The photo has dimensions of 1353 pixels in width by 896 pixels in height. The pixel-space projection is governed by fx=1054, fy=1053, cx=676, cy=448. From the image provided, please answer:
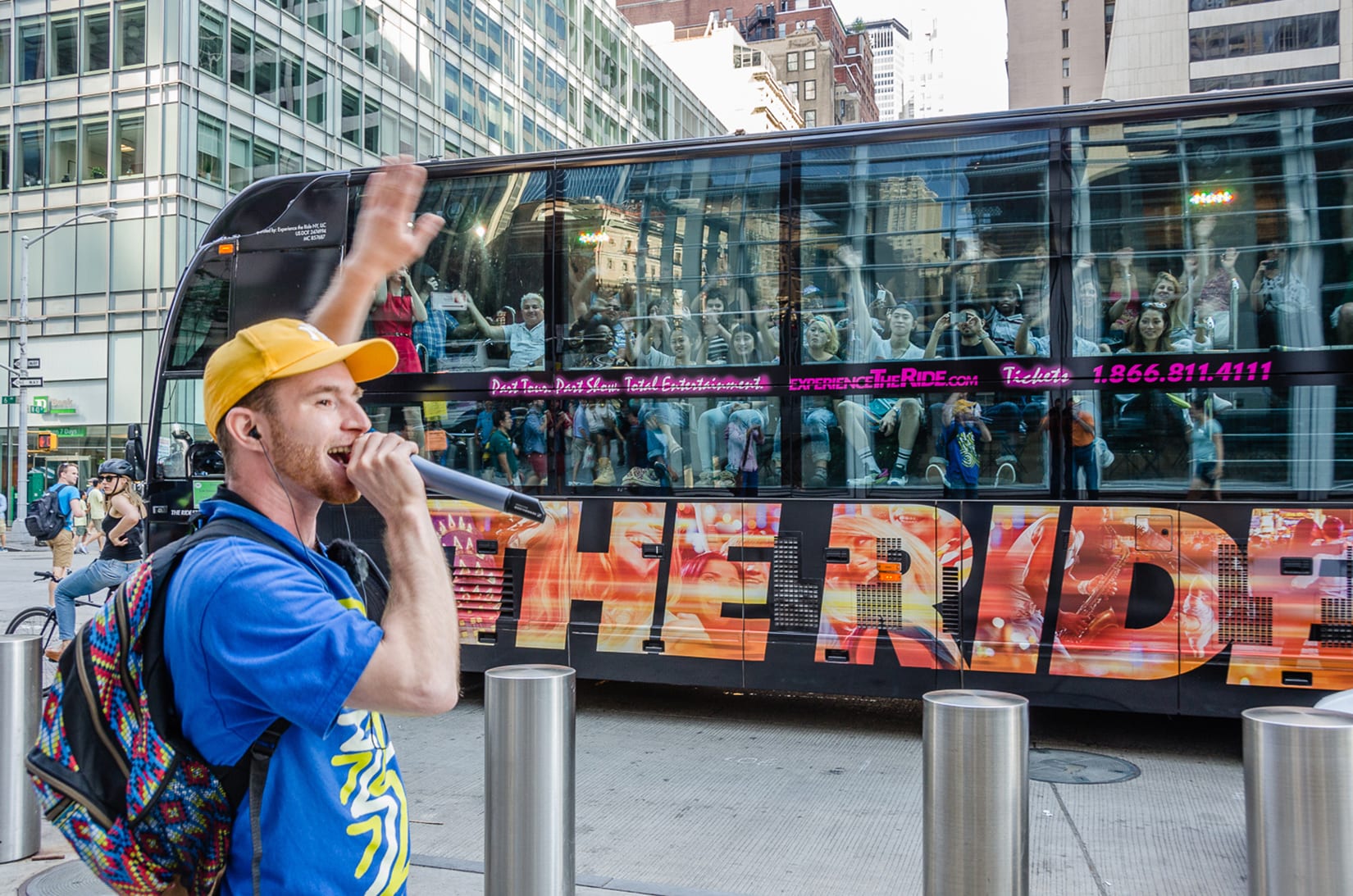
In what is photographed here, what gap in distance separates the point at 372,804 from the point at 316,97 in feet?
123

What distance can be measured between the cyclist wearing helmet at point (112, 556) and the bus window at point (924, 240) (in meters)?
6.25

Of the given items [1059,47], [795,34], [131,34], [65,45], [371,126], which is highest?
[795,34]

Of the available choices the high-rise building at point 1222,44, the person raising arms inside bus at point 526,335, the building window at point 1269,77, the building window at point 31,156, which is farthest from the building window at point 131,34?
the building window at point 1269,77

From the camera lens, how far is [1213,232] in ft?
22.5

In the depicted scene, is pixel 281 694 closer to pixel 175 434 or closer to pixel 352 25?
pixel 175 434

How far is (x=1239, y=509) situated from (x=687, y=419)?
372cm

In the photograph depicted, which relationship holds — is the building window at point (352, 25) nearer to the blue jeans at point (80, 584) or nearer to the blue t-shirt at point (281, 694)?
the blue jeans at point (80, 584)

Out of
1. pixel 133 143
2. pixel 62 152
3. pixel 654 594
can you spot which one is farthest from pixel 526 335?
pixel 62 152

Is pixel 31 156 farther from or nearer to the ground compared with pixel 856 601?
farther from the ground

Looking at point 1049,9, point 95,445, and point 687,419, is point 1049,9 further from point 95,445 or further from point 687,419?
point 687,419

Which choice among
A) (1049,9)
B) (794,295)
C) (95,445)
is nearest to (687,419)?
(794,295)

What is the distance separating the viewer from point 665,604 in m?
7.81

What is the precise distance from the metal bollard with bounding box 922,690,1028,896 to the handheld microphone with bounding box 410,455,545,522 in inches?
88.4

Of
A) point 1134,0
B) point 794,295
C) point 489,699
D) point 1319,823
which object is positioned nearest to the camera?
point 1319,823
